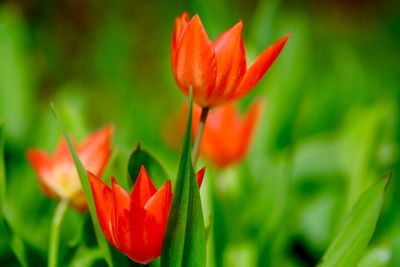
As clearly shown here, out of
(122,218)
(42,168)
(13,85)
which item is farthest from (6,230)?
(13,85)

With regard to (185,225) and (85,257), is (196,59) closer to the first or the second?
(185,225)

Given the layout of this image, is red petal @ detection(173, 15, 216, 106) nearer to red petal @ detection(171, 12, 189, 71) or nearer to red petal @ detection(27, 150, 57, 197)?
red petal @ detection(171, 12, 189, 71)

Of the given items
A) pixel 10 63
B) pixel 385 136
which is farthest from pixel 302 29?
pixel 10 63

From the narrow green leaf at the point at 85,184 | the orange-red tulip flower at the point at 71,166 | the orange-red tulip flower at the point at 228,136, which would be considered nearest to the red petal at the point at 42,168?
the orange-red tulip flower at the point at 71,166

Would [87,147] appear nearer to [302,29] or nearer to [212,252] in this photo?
[212,252]

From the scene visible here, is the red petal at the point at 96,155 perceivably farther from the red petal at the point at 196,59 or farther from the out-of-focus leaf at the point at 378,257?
the out-of-focus leaf at the point at 378,257

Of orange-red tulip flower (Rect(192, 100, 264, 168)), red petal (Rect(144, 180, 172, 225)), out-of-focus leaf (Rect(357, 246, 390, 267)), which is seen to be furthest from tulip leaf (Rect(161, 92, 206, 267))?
orange-red tulip flower (Rect(192, 100, 264, 168))
